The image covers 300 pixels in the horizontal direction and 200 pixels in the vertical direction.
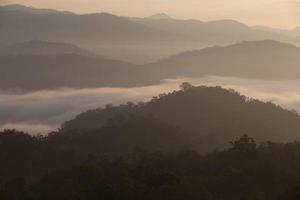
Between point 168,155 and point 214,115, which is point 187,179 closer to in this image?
point 168,155

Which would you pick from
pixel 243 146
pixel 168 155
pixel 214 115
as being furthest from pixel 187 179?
pixel 214 115

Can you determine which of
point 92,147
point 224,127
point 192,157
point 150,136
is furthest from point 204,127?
point 192,157

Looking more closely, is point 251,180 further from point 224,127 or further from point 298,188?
point 224,127

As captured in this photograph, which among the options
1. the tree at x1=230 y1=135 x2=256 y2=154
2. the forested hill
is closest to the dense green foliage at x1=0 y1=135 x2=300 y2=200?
the tree at x1=230 y1=135 x2=256 y2=154

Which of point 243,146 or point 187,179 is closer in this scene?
point 187,179

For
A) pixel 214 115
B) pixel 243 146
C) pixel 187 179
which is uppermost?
pixel 214 115

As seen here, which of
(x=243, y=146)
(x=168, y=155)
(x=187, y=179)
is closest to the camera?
(x=187, y=179)

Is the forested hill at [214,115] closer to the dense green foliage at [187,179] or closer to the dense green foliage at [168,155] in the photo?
the dense green foliage at [168,155]

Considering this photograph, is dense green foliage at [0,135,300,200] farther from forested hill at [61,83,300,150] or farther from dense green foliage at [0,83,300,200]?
forested hill at [61,83,300,150]
